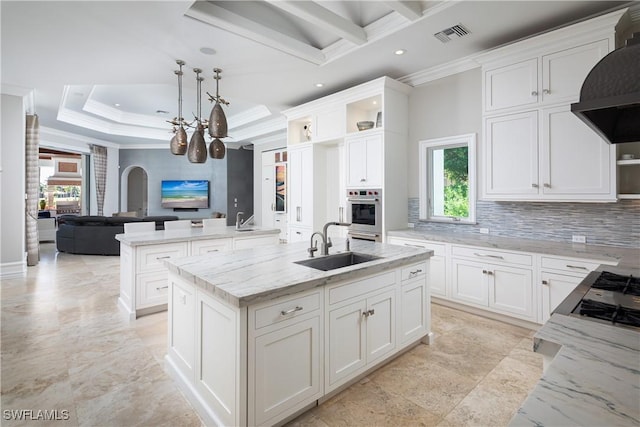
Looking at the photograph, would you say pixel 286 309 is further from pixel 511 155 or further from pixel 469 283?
pixel 511 155

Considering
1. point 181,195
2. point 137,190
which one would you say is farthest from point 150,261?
point 137,190

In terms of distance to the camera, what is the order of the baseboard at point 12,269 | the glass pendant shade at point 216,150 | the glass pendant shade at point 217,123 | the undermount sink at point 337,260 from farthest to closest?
the baseboard at point 12,269 → the glass pendant shade at point 216,150 → the glass pendant shade at point 217,123 → the undermount sink at point 337,260

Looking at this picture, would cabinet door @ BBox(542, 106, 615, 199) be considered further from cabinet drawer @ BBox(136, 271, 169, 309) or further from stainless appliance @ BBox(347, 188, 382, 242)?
cabinet drawer @ BBox(136, 271, 169, 309)

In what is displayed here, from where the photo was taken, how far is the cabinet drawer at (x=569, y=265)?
8.95ft

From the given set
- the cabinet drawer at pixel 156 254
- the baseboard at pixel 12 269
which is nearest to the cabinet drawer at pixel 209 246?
→ the cabinet drawer at pixel 156 254

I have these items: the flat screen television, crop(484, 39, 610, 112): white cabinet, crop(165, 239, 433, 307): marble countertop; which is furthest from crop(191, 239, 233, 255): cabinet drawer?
the flat screen television

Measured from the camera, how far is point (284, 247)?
2828 mm

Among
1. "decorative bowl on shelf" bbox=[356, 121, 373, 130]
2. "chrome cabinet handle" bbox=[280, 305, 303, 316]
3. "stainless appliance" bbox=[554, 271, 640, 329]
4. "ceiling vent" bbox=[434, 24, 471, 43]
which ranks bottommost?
"chrome cabinet handle" bbox=[280, 305, 303, 316]

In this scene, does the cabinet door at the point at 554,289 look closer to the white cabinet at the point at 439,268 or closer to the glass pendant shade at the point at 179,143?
the white cabinet at the point at 439,268

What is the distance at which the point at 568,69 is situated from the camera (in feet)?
9.75

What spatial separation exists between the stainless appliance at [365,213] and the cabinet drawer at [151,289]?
239 centimetres

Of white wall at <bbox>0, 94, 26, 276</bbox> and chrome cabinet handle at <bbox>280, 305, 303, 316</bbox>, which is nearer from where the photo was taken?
chrome cabinet handle at <bbox>280, 305, 303, 316</bbox>

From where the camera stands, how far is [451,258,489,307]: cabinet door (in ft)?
11.1

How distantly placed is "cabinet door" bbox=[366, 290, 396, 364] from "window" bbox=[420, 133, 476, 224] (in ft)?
7.14
